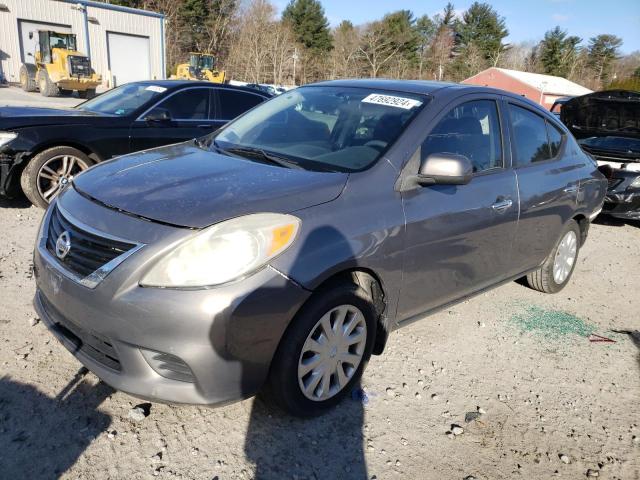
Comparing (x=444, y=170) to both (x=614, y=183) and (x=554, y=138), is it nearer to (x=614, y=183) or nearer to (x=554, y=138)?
(x=554, y=138)

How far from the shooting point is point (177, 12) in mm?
52438

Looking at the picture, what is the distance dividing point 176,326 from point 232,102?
17.1ft

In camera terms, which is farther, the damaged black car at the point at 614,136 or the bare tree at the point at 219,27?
the bare tree at the point at 219,27

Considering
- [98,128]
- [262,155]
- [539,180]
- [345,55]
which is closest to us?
[262,155]

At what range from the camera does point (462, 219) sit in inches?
124

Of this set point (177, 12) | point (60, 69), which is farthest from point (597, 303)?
point (177, 12)

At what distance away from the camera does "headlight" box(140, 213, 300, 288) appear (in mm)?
2141

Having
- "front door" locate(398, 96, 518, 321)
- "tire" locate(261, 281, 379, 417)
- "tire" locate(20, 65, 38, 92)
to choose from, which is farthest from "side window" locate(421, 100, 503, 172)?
"tire" locate(20, 65, 38, 92)

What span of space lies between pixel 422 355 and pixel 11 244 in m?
3.79

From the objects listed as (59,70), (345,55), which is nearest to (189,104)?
(59,70)

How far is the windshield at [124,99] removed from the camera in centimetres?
615

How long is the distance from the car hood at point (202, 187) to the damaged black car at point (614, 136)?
5939mm

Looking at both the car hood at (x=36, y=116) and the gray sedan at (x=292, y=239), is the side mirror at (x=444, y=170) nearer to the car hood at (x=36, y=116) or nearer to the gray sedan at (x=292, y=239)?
the gray sedan at (x=292, y=239)

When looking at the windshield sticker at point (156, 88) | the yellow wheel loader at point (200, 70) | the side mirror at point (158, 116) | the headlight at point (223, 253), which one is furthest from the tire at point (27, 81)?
the headlight at point (223, 253)
